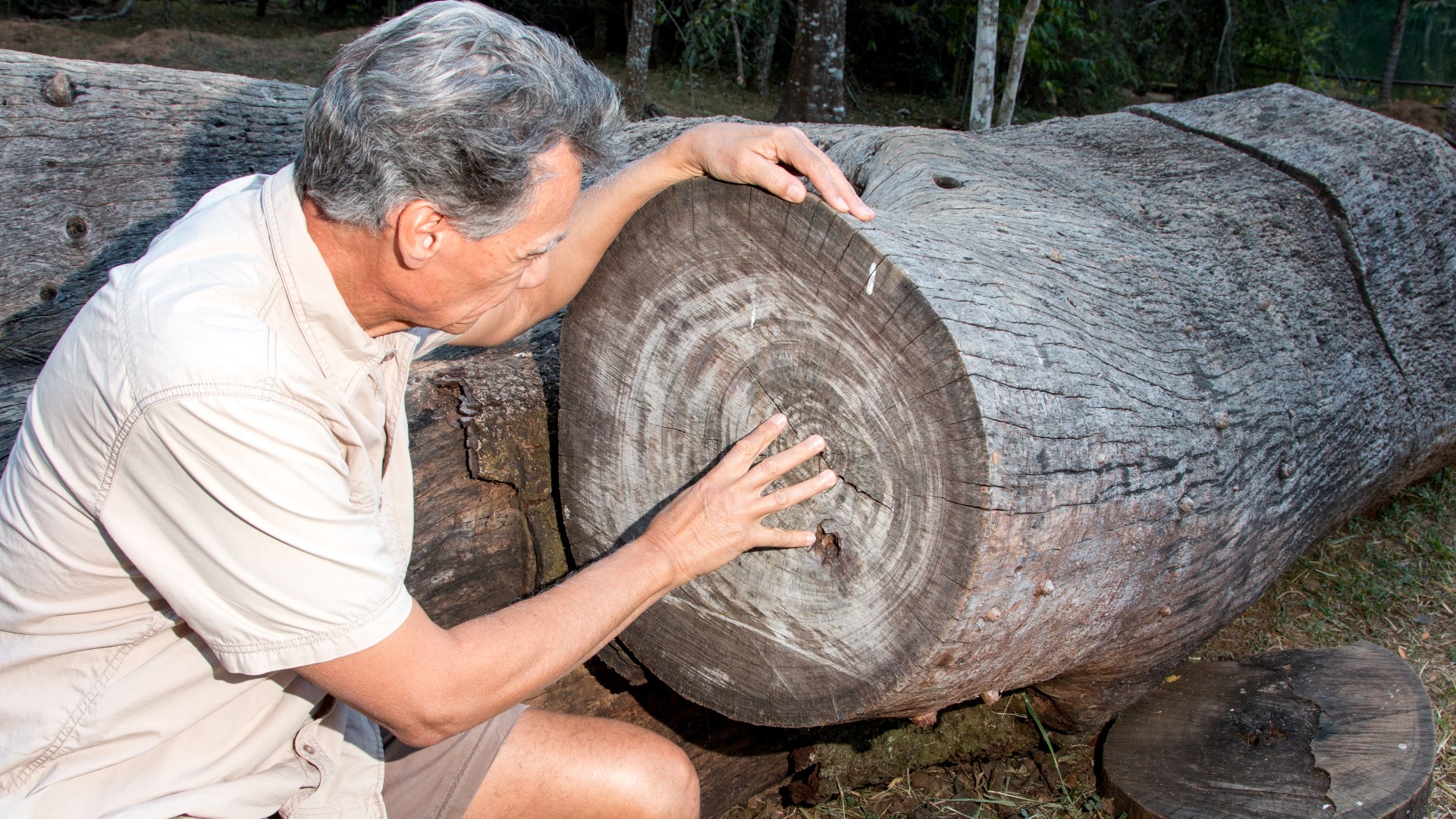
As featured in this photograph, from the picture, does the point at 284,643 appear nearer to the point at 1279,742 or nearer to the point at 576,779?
the point at 576,779

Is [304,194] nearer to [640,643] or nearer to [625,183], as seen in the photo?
[625,183]

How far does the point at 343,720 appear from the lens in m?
1.67

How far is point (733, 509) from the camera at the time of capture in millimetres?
1640

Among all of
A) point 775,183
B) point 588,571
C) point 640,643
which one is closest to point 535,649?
point 588,571

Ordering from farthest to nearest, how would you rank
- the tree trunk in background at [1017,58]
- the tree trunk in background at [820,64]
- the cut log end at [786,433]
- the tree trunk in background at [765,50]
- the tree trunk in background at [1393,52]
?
the tree trunk in background at [1393,52] < the tree trunk in background at [765,50] < the tree trunk in background at [820,64] < the tree trunk in background at [1017,58] < the cut log end at [786,433]

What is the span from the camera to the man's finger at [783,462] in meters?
1.62

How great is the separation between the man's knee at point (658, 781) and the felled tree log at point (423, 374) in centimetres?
39

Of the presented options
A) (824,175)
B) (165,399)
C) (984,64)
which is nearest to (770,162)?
(824,175)

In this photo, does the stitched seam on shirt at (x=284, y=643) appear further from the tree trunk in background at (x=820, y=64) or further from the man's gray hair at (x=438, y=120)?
the tree trunk in background at (x=820, y=64)

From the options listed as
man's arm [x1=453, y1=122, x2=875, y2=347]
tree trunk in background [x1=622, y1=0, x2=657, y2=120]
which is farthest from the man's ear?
tree trunk in background [x1=622, y1=0, x2=657, y2=120]

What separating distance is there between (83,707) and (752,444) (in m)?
0.98

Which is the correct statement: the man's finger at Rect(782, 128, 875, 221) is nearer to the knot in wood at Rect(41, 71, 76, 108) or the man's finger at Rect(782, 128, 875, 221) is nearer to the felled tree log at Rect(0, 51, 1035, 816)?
the felled tree log at Rect(0, 51, 1035, 816)

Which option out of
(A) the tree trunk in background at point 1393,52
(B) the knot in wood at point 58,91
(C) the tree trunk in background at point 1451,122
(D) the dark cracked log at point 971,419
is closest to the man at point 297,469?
(D) the dark cracked log at point 971,419

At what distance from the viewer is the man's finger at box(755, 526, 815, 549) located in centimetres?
166
